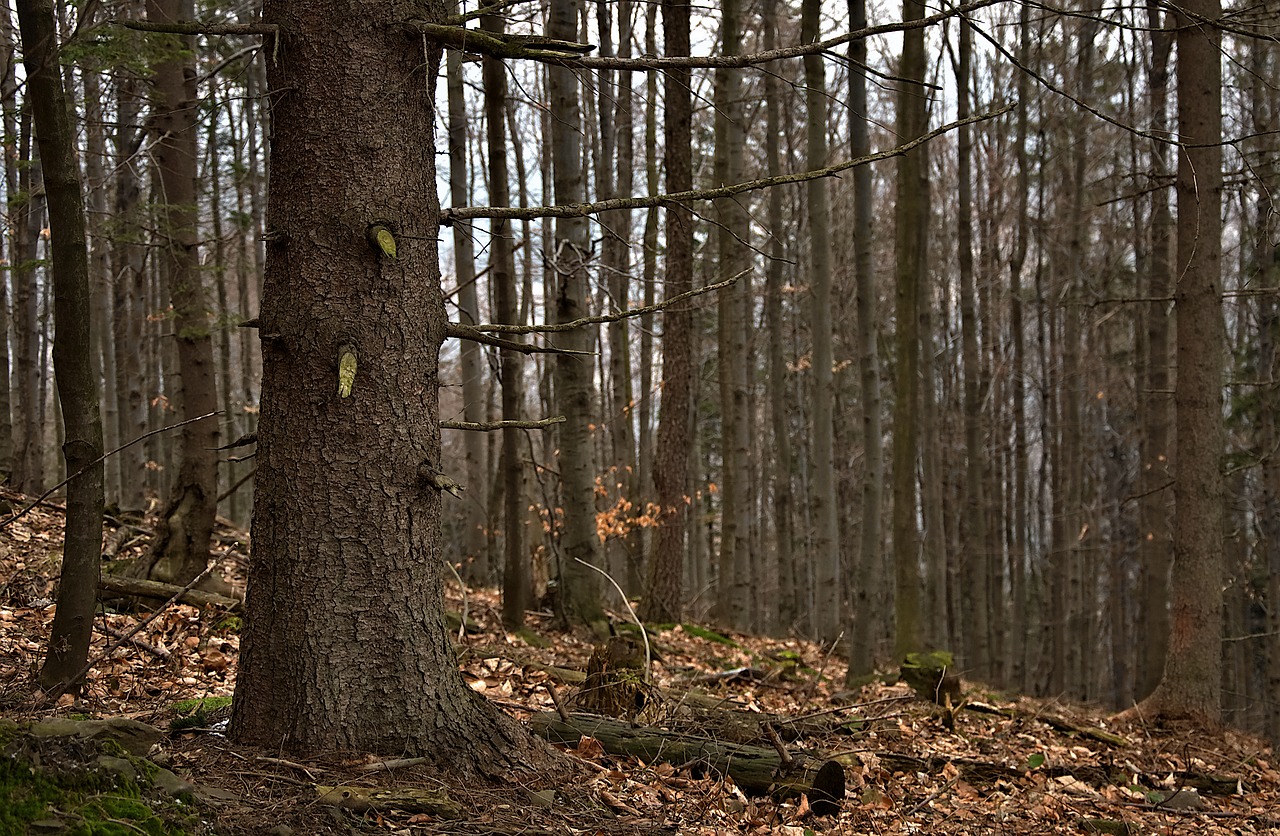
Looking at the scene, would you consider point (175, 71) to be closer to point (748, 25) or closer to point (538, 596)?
point (538, 596)

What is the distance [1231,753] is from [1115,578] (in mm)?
18177

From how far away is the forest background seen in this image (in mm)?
8188

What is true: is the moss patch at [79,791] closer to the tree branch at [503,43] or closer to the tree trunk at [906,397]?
the tree branch at [503,43]

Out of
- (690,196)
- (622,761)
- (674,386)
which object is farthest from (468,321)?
(690,196)

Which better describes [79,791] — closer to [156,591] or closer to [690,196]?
[690,196]

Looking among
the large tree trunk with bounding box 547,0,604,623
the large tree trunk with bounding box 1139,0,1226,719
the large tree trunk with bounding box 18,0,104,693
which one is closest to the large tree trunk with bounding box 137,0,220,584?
the large tree trunk with bounding box 18,0,104,693

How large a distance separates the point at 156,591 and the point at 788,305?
20.5 metres

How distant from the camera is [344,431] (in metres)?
3.77

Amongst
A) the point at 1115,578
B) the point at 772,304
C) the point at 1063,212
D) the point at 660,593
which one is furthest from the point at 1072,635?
the point at 660,593

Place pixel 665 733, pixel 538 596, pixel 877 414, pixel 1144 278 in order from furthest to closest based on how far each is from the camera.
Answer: pixel 1144 278 < pixel 538 596 < pixel 877 414 < pixel 665 733

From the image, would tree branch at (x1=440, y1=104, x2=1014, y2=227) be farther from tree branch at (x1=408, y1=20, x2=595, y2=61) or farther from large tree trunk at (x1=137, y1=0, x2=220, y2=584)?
large tree trunk at (x1=137, y1=0, x2=220, y2=584)

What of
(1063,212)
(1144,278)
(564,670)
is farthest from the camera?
(1063,212)

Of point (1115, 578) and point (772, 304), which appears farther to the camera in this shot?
point (1115, 578)

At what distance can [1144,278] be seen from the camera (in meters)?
17.7
